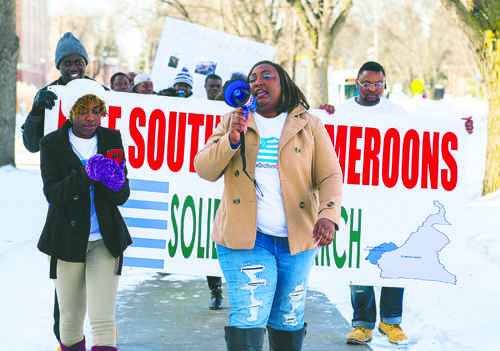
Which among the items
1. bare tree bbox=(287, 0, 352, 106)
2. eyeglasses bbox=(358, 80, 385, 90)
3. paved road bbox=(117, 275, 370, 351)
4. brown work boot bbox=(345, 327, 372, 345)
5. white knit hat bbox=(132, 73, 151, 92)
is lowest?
paved road bbox=(117, 275, 370, 351)

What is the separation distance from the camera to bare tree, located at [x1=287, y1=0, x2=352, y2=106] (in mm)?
22344

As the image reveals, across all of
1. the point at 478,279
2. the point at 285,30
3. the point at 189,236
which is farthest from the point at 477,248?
the point at 285,30

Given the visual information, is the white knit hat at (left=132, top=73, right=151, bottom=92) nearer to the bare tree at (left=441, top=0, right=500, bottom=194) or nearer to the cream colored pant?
the cream colored pant

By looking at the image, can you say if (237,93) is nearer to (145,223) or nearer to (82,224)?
(82,224)

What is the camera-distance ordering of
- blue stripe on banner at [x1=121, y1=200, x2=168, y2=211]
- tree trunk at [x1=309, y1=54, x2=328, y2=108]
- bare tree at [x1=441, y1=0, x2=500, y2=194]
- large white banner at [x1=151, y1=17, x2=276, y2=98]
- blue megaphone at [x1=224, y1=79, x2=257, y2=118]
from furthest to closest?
tree trunk at [x1=309, y1=54, x2=328, y2=108], bare tree at [x1=441, y1=0, x2=500, y2=194], large white banner at [x1=151, y1=17, x2=276, y2=98], blue stripe on banner at [x1=121, y1=200, x2=168, y2=211], blue megaphone at [x1=224, y1=79, x2=257, y2=118]

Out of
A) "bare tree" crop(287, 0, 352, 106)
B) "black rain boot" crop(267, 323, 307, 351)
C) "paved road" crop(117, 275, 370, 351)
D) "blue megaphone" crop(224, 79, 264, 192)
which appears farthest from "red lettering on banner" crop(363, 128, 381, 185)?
"bare tree" crop(287, 0, 352, 106)

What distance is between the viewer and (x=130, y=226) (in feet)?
19.4

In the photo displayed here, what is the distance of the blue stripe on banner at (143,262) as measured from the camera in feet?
19.3

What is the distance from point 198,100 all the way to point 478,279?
3.40 m

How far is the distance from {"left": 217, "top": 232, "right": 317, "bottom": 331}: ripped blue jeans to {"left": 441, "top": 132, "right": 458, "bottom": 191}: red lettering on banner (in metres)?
2.35

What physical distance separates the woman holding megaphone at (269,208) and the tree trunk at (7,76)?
12.8m

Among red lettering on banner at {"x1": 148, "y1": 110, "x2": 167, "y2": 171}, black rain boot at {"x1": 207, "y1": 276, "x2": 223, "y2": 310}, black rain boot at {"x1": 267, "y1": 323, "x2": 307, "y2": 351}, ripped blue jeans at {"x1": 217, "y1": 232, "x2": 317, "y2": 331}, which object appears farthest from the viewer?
black rain boot at {"x1": 207, "y1": 276, "x2": 223, "y2": 310}

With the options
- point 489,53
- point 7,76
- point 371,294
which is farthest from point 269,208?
point 7,76

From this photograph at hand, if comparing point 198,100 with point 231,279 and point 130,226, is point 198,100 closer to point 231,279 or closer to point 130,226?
point 130,226
